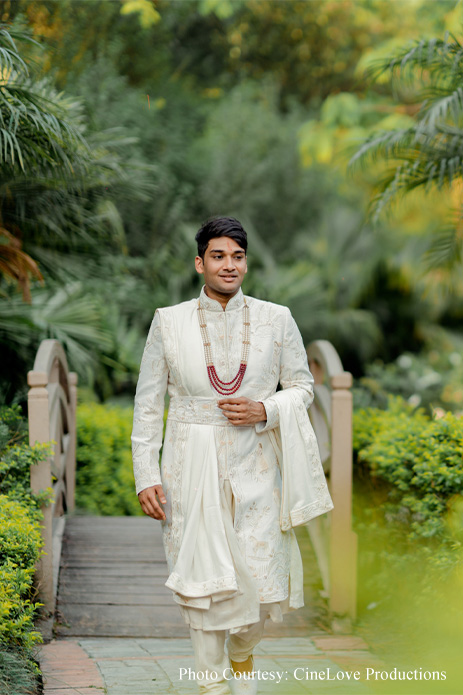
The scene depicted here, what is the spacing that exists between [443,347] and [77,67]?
768cm

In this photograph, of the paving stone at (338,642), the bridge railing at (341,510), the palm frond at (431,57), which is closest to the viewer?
the paving stone at (338,642)

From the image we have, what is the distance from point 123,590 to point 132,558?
431mm

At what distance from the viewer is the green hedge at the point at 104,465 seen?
7863mm

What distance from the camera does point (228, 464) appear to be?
3.23 m

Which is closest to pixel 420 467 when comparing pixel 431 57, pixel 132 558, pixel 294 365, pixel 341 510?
pixel 341 510

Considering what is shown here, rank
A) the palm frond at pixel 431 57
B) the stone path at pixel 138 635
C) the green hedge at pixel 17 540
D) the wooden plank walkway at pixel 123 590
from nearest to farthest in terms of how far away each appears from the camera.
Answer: the green hedge at pixel 17 540 < the stone path at pixel 138 635 < the wooden plank walkway at pixel 123 590 < the palm frond at pixel 431 57

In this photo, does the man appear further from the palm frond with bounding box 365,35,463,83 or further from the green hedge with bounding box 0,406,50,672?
the palm frond with bounding box 365,35,463,83

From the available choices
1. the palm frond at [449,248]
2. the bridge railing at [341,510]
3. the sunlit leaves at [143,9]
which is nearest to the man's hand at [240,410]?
the bridge railing at [341,510]

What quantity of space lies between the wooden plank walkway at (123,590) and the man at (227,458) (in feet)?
5.10

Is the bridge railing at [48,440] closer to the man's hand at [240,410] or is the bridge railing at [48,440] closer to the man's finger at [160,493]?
the man's finger at [160,493]

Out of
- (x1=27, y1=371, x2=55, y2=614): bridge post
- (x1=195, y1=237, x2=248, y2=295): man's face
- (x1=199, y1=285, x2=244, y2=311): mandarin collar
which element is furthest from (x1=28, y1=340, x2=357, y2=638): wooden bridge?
(x1=195, y1=237, x2=248, y2=295): man's face

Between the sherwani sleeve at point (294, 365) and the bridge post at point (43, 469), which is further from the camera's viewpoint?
the bridge post at point (43, 469)

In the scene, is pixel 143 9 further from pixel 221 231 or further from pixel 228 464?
pixel 228 464

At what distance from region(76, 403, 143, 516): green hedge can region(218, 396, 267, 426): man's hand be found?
4.85 metres
